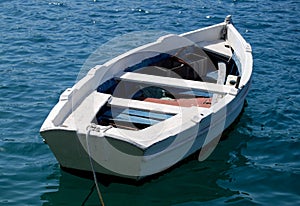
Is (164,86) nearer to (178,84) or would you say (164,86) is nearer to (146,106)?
(178,84)

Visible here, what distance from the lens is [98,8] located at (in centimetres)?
1889

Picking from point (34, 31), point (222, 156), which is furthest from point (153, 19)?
point (222, 156)

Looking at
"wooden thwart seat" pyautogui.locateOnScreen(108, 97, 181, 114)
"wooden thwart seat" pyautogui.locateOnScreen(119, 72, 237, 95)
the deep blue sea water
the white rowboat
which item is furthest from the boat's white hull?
"wooden thwart seat" pyautogui.locateOnScreen(119, 72, 237, 95)

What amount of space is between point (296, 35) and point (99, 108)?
914 centimetres

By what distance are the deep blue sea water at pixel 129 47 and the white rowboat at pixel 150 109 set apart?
455 millimetres

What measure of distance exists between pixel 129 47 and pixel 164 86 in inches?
188

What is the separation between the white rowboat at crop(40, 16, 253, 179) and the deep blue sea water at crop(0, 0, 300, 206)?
455 millimetres

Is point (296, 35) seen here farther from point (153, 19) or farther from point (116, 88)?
point (116, 88)

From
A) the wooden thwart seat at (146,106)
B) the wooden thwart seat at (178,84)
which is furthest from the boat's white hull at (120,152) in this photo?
the wooden thwart seat at (178,84)

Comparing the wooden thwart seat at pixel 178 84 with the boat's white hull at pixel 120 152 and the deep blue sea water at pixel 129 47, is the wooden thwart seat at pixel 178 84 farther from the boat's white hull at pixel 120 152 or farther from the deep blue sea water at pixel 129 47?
the boat's white hull at pixel 120 152

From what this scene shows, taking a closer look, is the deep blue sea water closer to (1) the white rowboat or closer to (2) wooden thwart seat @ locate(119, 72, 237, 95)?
(1) the white rowboat

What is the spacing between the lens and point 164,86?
1032cm

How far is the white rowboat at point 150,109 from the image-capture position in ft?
26.5

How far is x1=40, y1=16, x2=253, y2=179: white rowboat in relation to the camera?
26.5 feet
